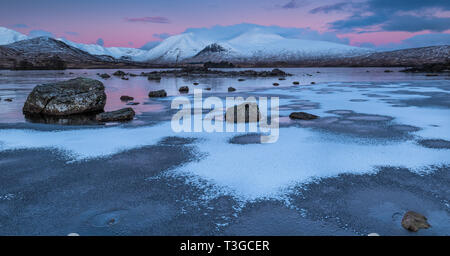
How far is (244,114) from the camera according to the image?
10070mm

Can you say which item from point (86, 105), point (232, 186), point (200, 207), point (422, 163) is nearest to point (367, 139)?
point (422, 163)

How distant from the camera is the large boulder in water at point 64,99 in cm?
1165

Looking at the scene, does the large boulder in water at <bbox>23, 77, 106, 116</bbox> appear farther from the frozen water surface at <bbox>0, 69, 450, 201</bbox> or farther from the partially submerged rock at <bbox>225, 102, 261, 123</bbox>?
the partially submerged rock at <bbox>225, 102, 261, 123</bbox>

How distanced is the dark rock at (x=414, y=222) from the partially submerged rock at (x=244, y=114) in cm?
673

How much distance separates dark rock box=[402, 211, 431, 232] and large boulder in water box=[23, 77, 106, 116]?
11.8 metres

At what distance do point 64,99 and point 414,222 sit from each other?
40.2 feet

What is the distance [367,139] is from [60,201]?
7.03 meters

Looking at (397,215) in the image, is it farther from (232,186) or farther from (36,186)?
(36,186)

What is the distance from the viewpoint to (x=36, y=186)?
486cm

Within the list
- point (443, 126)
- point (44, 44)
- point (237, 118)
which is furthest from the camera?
point (44, 44)

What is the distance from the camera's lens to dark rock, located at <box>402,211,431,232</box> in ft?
11.4

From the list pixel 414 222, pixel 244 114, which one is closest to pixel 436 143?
pixel 414 222

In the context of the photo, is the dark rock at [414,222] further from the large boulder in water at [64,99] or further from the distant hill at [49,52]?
the distant hill at [49,52]

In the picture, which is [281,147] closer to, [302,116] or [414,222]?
[414,222]
